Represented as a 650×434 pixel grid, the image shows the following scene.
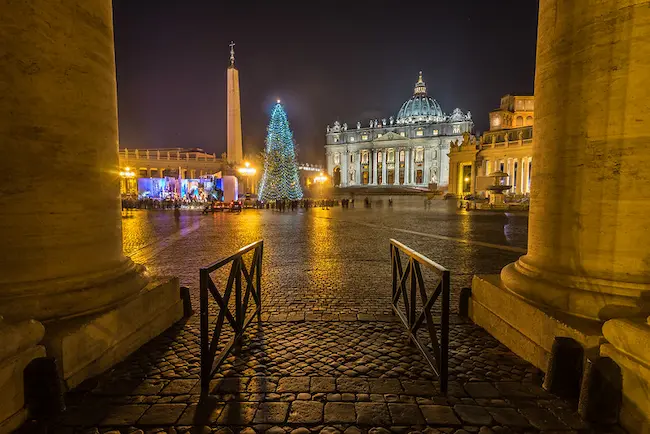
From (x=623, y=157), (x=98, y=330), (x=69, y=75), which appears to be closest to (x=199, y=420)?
(x=98, y=330)

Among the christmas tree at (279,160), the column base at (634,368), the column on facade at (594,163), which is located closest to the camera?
the column base at (634,368)

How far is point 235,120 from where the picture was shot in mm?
32688

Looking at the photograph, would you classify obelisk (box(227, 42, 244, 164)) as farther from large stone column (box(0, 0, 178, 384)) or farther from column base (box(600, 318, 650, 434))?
column base (box(600, 318, 650, 434))

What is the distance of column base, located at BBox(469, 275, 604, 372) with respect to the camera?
3.16 metres

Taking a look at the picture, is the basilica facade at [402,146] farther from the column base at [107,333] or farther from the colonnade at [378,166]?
the column base at [107,333]

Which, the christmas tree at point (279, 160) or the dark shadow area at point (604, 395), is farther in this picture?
the christmas tree at point (279, 160)

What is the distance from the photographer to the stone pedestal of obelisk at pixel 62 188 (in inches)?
126

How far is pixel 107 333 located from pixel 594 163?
14.6ft

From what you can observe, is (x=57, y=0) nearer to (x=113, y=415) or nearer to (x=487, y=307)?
(x=113, y=415)

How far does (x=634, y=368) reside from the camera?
261 cm

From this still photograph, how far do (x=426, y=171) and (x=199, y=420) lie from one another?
99237 millimetres

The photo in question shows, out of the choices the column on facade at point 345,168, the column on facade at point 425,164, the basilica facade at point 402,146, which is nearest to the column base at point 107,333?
the basilica facade at point 402,146

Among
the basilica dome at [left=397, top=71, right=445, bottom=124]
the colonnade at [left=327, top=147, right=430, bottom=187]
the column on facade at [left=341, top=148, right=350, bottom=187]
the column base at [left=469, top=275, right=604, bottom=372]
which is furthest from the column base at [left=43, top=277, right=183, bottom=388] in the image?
the basilica dome at [left=397, top=71, right=445, bottom=124]

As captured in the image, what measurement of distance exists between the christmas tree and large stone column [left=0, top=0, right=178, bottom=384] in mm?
31171
